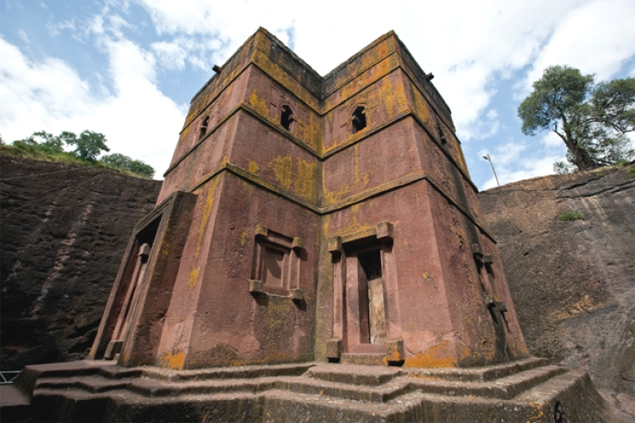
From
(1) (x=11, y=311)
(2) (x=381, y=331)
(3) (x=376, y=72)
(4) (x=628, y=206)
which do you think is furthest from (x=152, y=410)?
(4) (x=628, y=206)

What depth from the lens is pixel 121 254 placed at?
26.0ft

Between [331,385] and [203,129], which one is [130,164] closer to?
[203,129]

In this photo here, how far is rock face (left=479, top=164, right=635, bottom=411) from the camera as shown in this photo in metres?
6.81

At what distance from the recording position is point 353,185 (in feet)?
20.4

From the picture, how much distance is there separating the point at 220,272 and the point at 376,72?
6090 millimetres

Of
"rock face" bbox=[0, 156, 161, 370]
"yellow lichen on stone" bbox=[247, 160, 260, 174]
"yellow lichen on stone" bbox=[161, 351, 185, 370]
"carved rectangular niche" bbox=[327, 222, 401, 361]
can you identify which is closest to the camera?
"yellow lichen on stone" bbox=[161, 351, 185, 370]

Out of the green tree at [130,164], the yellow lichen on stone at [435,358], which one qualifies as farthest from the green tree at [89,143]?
the yellow lichen on stone at [435,358]

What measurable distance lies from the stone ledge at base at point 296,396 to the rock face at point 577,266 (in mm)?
4249

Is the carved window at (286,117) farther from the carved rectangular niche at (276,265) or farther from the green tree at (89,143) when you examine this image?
the green tree at (89,143)

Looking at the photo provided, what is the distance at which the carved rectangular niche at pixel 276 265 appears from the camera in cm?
477

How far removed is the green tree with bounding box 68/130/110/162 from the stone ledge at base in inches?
838

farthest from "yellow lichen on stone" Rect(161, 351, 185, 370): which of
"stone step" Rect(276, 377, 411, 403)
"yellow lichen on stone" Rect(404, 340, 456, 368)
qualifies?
"yellow lichen on stone" Rect(404, 340, 456, 368)

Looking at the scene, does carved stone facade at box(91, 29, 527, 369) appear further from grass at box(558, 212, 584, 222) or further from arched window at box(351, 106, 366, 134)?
grass at box(558, 212, 584, 222)

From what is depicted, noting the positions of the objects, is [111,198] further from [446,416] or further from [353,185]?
[446,416]
